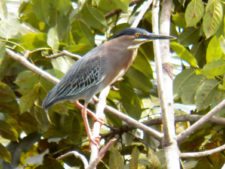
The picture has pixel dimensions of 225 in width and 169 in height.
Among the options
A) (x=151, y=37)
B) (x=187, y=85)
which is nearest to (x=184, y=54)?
(x=187, y=85)

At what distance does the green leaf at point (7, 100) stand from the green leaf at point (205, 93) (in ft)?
2.07

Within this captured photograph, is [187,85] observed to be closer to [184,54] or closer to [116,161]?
[184,54]

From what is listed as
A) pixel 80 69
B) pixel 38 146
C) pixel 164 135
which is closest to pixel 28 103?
pixel 80 69

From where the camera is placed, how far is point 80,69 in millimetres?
2467

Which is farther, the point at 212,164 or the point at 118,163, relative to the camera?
the point at 212,164

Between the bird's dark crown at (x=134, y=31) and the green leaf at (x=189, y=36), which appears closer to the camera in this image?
the bird's dark crown at (x=134, y=31)

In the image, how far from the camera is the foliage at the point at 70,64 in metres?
2.38

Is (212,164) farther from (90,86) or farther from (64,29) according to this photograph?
(64,29)

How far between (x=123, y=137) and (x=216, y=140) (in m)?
0.34

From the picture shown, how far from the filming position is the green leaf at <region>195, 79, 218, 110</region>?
2.38m

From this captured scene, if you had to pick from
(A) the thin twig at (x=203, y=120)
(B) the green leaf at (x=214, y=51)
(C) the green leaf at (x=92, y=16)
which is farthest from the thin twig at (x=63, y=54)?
(A) the thin twig at (x=203, y=120)

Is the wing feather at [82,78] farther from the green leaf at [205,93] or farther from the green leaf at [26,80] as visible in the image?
the green leaf at [205,93]

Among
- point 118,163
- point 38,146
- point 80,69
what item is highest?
point 80,69

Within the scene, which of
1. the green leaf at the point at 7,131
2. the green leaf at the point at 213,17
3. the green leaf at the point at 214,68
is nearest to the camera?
the green leaf at the point at 214,68
